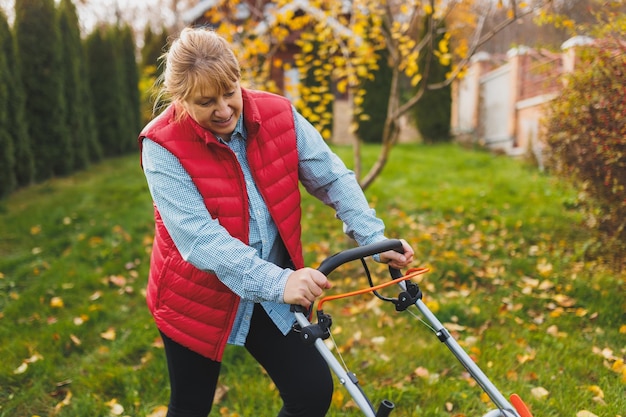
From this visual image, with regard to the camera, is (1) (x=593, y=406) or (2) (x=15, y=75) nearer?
(1) (x=593, y=406)

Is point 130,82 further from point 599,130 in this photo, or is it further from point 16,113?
point 599,130

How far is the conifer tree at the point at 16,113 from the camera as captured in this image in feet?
24.4

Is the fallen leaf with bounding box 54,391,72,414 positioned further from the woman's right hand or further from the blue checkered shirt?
the woman's right hand

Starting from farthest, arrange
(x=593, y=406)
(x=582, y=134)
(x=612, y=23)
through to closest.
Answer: (x=582, y=134) < (x=612, y=23) < (x=593, y=406)

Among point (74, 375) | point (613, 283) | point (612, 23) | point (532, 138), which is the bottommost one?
point (74, 375)

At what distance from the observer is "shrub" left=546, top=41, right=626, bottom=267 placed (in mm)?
3551

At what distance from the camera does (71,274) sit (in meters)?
4.89

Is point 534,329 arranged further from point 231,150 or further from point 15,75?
point 15,75

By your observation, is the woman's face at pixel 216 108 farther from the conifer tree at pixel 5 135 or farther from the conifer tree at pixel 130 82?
the conifer tree at pixel 130 82

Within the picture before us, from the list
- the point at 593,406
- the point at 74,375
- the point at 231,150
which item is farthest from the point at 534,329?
the point at 74,375

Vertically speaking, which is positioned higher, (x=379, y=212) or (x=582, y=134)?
(x=582, y=134)

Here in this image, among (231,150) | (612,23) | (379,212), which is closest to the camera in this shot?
(231,150)

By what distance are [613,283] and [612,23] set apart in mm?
1896

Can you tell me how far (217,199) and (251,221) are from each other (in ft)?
0.53
